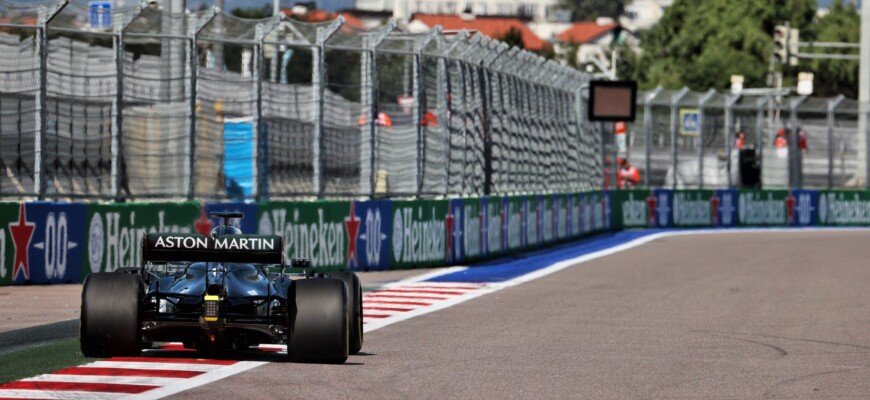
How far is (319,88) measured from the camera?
21.6 metres

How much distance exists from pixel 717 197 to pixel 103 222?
82.4 feet

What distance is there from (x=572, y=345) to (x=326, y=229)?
836 centimetres

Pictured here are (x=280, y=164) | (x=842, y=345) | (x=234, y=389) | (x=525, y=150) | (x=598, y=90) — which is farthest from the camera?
(x=598, y=90)

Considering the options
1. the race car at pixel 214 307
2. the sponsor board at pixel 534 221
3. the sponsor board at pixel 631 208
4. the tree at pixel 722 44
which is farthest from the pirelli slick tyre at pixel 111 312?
the tree at pixel 722 44

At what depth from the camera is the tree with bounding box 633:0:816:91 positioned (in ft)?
304

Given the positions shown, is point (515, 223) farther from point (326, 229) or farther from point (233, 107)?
point (233, 107)

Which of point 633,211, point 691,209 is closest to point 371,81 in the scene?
point 633,211

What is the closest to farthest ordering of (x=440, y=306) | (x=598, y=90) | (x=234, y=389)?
(x=234, y=389) → (x=440, y=306) → (x=598, y=90)

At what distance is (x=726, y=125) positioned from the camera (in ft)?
140

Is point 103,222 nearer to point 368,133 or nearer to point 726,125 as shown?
Result: point 368,133

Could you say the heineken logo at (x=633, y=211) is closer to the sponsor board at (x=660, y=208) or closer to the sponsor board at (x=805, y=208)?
the sponsor board at (x=660, y=208)

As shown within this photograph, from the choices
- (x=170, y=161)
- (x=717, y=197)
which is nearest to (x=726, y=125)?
(x=717, y=197)

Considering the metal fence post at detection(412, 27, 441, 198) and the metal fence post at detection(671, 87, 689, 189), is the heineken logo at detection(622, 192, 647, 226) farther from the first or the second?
the metal fence post at detection(412, 27, 441, 198)

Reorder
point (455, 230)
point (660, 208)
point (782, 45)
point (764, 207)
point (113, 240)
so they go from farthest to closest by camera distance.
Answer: point (782, 45)
point (764, 207)
point (660, 208)
point (455, 230)
point (113, 240)
